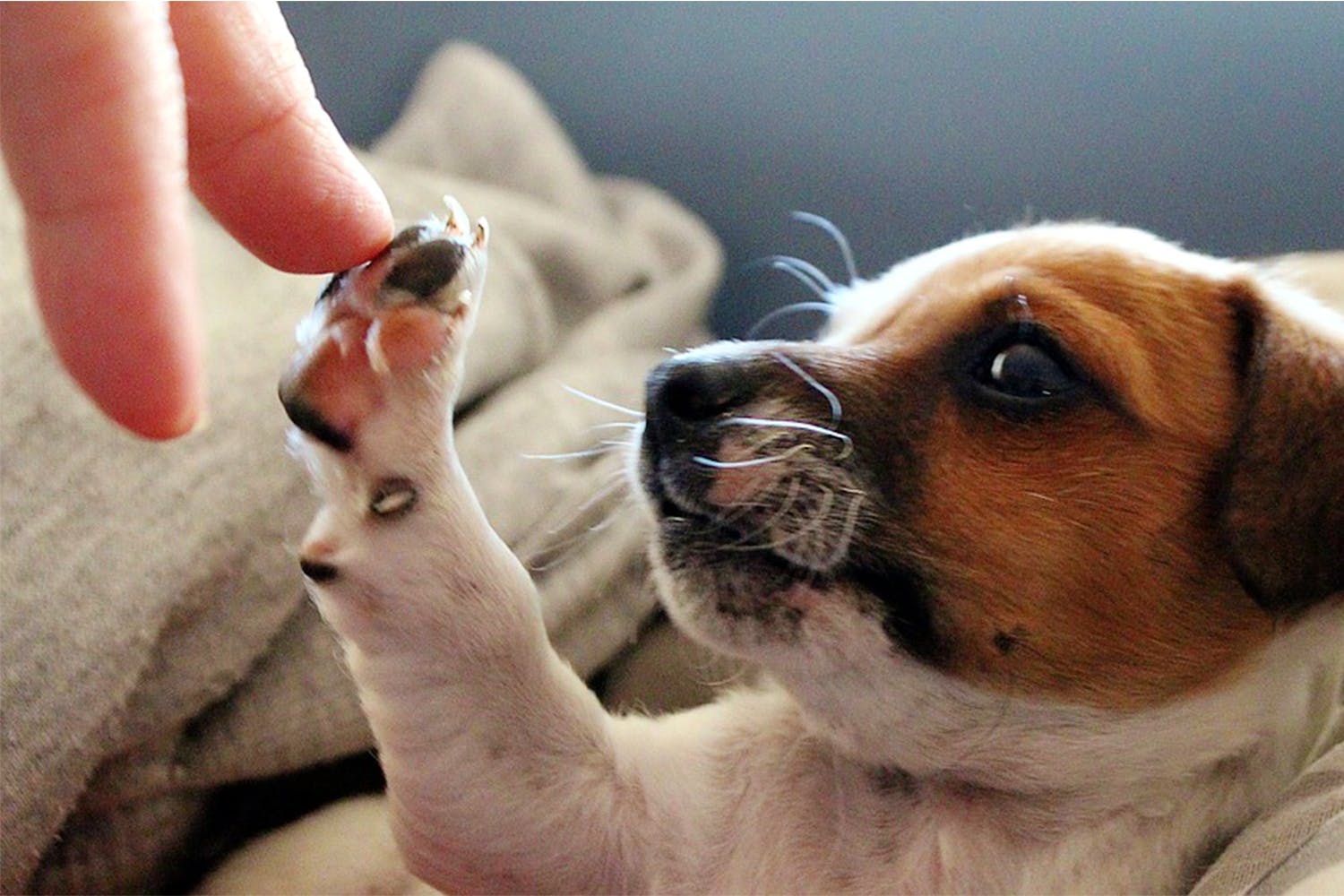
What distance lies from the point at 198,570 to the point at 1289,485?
1.04 meters

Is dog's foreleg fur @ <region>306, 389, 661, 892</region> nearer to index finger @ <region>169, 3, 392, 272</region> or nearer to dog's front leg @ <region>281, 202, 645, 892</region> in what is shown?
dog's front leg @ <region>281, 202, 645, 892</region>

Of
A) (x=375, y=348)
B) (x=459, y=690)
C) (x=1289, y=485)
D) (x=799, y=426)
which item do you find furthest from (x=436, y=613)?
(x=1289, y=485)

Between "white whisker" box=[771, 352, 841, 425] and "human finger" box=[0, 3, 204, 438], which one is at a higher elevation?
"human finger" box=[0, 3, 204, 438]

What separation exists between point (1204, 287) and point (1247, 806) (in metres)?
0.47

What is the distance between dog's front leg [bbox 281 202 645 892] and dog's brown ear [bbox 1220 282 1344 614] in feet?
1.94

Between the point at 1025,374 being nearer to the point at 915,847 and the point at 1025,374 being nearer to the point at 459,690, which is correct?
the point at 915,847

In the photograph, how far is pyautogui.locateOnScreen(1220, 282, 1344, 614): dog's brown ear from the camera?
3.39ft

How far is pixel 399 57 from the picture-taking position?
2486 mm

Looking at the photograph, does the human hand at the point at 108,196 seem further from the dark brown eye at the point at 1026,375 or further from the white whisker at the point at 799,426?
the dark brown eye at the point at 1026,375

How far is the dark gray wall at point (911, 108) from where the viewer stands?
199 centimetres

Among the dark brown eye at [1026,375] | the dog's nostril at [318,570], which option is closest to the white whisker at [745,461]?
the dark brown eye at [1026,375]

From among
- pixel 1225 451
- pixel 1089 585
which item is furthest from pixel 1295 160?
pixel 1089 585

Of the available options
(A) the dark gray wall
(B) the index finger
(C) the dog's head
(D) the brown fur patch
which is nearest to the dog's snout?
(C) the dog's head

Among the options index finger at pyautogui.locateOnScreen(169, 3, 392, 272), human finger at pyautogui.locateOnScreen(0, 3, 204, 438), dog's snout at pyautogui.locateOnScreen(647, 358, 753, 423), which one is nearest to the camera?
human finger at pyautogui.locateOnScreen(0, 3, 204, 438)
